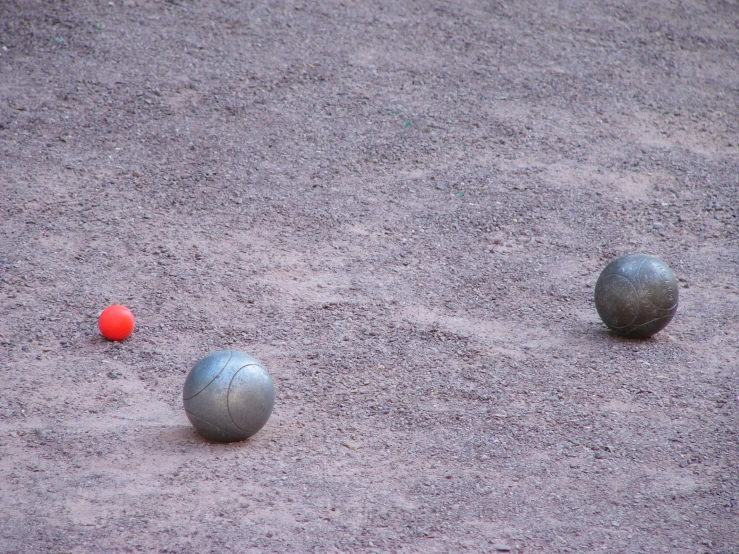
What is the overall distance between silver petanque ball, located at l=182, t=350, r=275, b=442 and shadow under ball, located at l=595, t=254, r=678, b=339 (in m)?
3.24

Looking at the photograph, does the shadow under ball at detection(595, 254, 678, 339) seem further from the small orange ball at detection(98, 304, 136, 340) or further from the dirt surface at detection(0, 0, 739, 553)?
the small orange ball at detection(98, 304, 136, 340)

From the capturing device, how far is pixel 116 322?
21.5 feet

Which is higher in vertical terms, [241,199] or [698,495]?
[698,495]

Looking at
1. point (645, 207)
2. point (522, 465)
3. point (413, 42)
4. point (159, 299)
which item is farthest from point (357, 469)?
point (413, 42)

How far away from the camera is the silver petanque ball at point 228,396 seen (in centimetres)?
516

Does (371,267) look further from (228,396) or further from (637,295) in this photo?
(228,396)

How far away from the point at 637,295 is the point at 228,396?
3.68 meters

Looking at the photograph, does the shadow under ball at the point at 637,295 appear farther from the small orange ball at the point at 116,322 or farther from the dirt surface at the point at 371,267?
the small orange ball at the point at 116,322

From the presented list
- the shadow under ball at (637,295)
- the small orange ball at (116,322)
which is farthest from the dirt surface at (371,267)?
the shadow under ball at (637,295)

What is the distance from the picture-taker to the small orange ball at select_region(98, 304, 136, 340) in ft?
21.5

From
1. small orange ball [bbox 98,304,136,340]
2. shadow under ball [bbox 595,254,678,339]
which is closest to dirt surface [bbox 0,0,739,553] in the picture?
small orange ball [bbox 98,304,136,340]

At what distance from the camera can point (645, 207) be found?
9562mm

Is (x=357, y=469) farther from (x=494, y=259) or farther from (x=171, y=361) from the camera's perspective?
(x=494, y=259)

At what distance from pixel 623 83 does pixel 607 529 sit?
360 inches
